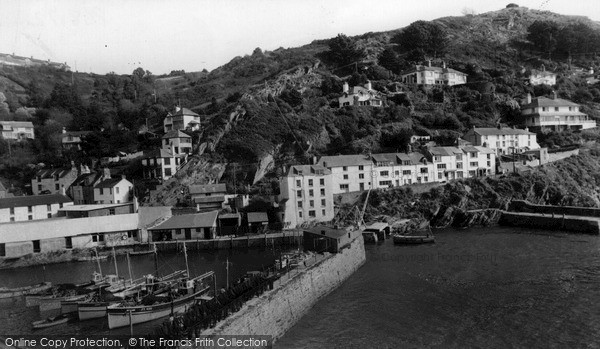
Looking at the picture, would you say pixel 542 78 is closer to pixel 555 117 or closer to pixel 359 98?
pixel 555 117

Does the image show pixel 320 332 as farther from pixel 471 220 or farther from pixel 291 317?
pixel 471 220

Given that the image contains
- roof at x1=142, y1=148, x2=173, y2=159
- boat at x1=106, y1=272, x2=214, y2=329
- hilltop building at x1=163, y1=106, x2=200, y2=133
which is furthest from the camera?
hilltop building at x1=163, y1=106, x2=200, y2=133

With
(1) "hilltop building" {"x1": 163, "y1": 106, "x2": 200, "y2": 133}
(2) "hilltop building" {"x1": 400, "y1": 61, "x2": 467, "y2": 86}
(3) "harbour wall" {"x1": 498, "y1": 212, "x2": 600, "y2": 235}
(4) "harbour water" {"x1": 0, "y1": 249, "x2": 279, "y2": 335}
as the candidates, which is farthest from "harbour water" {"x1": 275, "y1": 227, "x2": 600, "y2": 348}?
(2) "hilltop building" {"x1": 400, "y1": 61, "x2": 467, "y2": 86}

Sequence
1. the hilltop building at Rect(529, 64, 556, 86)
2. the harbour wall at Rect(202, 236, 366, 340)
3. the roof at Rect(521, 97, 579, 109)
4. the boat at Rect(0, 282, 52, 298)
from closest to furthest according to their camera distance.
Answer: the harbour wall at Rect(202, 236, 366, 340) < the boat at Rect(0, 282, 52, 298) < the roof at Rect(521, 97, 579, 109) < the hilltop building at Rect(529, 64, 556, 86)

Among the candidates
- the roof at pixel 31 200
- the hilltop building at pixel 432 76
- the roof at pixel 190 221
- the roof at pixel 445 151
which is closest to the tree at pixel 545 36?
the hilltop building at pixel 432 76

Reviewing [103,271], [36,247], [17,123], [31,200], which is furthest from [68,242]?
[17,123]

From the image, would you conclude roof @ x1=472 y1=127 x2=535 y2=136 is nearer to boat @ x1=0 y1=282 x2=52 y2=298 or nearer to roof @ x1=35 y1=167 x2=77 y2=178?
boat @ x1=0 y1=282 x2=52 y2=298

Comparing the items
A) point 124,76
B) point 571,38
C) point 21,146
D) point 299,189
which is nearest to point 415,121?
point 299,189
